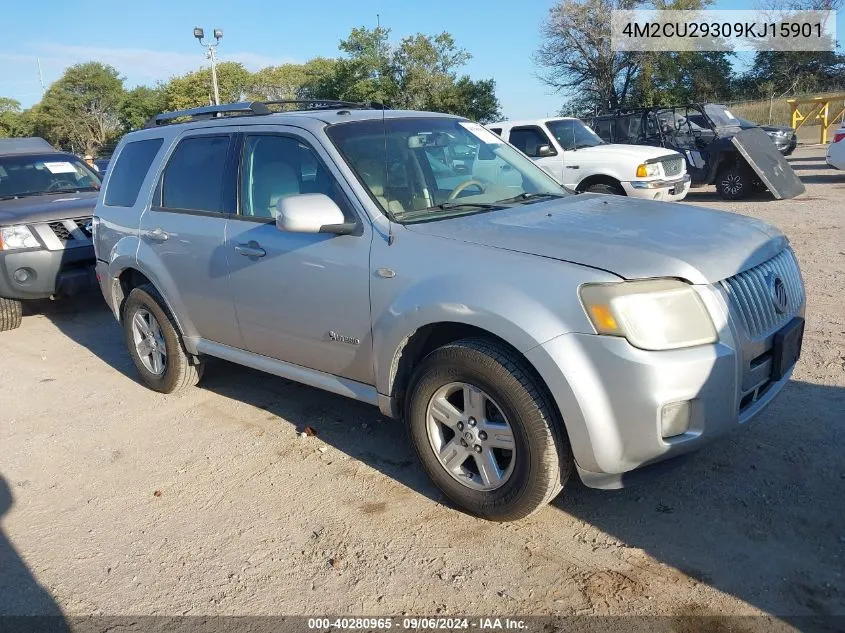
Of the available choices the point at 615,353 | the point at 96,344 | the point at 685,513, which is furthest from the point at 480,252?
the point at 96,344

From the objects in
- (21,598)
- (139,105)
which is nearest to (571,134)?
(21,598)

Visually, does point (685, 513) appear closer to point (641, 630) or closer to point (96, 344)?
point (641, 630)

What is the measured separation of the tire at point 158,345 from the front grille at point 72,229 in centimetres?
258

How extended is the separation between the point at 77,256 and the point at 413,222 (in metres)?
5.24

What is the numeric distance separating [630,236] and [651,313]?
1.69 feet

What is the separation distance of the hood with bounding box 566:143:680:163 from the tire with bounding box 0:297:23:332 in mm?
8454

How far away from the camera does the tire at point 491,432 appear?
304 cm

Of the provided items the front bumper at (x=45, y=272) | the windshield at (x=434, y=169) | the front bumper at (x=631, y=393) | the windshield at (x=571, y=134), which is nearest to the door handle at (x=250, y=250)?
the windshield at (x=434, y=169)

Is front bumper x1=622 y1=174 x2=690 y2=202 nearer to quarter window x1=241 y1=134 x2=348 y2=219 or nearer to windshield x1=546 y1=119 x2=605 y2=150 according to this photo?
windshield x1=546 y1=119 x2=605 y2=150

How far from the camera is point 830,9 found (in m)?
35.5

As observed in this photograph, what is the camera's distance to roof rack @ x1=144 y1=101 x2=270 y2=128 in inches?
184

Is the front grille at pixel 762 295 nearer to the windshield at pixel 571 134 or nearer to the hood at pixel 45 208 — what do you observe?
the hood at pixel 45 208

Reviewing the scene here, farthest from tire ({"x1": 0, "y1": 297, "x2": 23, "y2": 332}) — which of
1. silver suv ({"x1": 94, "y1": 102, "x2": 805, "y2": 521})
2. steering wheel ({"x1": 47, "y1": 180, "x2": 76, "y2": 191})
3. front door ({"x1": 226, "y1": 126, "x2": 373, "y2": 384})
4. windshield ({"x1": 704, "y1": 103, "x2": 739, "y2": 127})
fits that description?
windshield ({"x1": 704, "y1": 103, "x2": 739, "y2": 127})

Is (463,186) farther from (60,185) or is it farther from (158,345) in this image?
(60,185)
